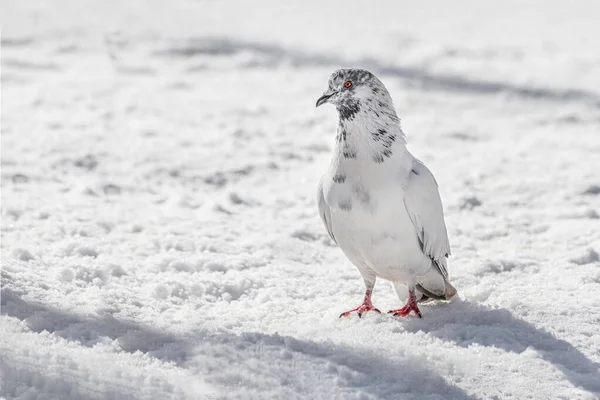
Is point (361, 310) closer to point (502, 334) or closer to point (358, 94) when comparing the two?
point (502, 334)

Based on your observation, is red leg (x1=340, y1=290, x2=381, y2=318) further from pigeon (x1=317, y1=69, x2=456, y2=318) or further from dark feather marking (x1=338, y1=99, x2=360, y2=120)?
dark feather marking (x1=338, y1=99, x2=360, y2=120)

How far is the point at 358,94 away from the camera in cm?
386

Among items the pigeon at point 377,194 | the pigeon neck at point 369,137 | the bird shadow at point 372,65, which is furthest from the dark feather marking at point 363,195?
the bird shadow at point 372,65

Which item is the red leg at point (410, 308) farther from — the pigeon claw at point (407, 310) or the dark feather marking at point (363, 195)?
the dark feather marking at point (363, 195)

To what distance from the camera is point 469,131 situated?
774cm

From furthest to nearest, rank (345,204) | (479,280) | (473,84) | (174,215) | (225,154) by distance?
(473,84), (225,154), (174,215), (479,280), (345,204)

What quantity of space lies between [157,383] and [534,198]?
3.81 metres

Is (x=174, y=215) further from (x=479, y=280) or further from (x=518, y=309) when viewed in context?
(x=518, y=309)

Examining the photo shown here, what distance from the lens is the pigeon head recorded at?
3.85 m

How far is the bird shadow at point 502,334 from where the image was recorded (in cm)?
343

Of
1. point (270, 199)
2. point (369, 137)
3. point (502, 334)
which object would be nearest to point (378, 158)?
point (369, 137)

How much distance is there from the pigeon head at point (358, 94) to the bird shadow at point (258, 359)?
105cm

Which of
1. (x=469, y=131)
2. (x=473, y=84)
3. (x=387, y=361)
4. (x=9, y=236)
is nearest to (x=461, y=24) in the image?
(x=473, y=84)

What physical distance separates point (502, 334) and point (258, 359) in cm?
107
